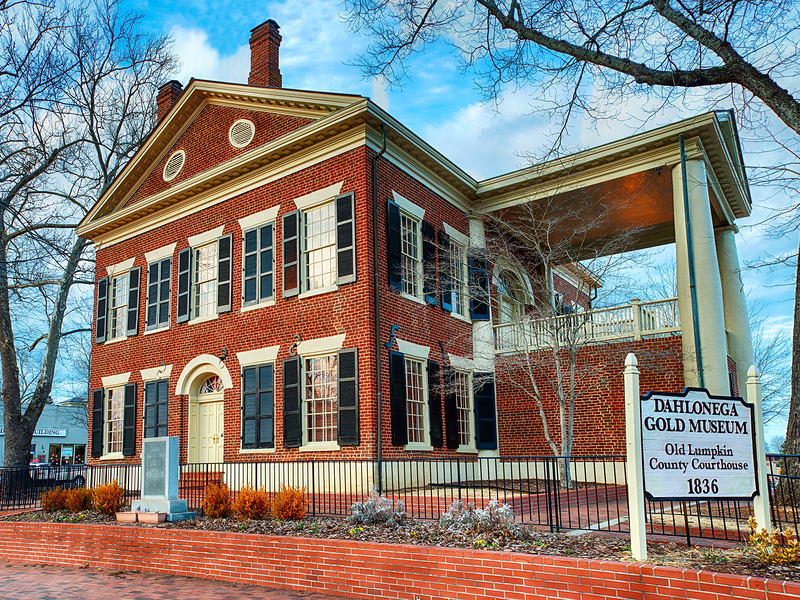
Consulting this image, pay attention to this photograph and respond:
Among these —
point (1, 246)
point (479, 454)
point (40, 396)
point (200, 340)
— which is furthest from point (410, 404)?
point (40, 396)

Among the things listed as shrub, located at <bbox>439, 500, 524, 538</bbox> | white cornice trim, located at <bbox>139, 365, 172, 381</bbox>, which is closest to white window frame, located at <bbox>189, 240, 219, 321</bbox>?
white cornice trim, located at <bbox>139, 365, 172, 381</bbox>

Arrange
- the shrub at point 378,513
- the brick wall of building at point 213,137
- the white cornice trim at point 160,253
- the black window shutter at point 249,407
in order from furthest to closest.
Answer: the white cornice trim at point 160,253, the brick wall of building at point 213,137, the black window shutter at point 249,407, the shrub at point 378,513

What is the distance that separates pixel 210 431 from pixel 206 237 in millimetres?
5372

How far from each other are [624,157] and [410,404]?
323 inches

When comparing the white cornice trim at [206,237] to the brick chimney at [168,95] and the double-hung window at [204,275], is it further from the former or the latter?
the brick chimney at [168,95]

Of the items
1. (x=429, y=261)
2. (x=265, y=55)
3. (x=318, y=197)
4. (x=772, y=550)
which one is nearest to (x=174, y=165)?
(x=265, y=55)

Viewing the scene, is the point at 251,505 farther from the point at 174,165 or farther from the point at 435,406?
the point at 174,165

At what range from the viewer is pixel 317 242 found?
15820 millimetres

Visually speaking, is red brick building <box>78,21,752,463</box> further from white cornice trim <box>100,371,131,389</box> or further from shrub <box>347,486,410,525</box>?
shrub <box>347,486,410,525</box>

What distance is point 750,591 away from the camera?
5383mm

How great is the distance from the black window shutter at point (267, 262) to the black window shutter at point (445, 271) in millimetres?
4292

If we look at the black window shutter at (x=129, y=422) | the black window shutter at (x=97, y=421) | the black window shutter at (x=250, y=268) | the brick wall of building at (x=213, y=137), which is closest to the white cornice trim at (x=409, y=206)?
the brick wall of building at (x=213, y=137)

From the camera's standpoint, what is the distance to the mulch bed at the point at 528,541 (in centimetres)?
601

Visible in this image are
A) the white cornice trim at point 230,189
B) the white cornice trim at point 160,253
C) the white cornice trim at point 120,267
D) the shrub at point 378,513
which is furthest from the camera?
the white cornice trim at point 120,267
